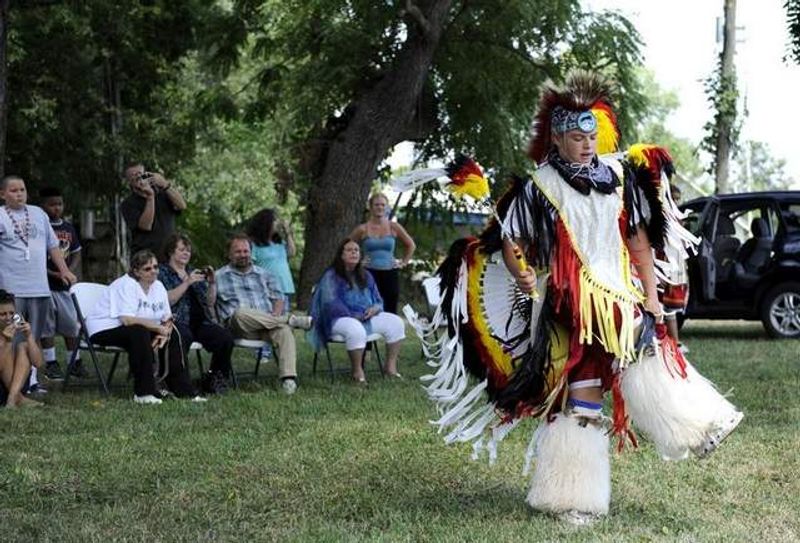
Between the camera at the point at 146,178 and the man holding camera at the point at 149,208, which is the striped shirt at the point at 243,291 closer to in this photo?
the man holding camera at the point at 149,208

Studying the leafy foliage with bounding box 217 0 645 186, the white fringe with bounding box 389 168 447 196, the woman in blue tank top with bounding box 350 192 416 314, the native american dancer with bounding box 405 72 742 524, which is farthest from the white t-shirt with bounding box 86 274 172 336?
the leafy foliage with bounding box 217 0 645 186

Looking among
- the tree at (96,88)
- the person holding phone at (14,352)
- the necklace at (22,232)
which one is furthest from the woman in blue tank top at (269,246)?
the tree at (96,88)

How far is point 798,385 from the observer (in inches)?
333

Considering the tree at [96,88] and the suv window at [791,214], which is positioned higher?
the tree at [96,88]

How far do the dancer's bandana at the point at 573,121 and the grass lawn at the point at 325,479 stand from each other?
153cm

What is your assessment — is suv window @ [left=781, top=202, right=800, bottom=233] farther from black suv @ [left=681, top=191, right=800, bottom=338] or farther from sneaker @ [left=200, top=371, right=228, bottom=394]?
sneaker @ [left=200, top=371, right=228, bottom=394]

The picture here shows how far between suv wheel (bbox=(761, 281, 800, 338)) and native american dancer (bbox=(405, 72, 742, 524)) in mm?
7889

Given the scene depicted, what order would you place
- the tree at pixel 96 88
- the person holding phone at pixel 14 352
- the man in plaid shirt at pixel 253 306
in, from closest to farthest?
the person holding phone at pixel 14 352, the man in plaid shirt at pixel 253 306, the tree at pixel 96 88

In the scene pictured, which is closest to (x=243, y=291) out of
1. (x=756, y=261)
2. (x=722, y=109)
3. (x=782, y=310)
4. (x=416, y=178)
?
(x=416, y=178)

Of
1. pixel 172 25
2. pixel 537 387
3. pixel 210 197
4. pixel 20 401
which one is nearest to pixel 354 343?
pixel 20 401

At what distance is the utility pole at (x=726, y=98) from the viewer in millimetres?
19766

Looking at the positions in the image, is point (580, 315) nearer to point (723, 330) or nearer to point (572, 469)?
point (572, 469)

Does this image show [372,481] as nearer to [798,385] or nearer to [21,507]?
[21,507]

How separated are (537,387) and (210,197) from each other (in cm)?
2571
